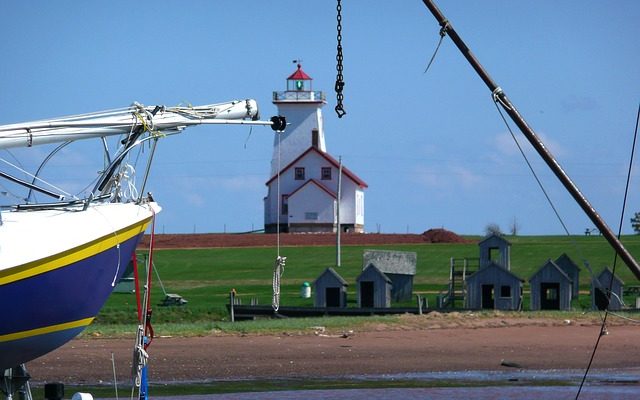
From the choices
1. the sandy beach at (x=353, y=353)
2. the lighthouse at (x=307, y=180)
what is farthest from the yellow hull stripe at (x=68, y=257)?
the lighthouse at (x=307, y=180)

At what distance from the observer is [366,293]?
154 feet

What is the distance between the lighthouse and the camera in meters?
86.6

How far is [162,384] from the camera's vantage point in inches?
1017

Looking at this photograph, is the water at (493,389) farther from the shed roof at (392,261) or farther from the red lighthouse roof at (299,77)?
the red lighthouse roof at (299,77)

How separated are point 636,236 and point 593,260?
2877cm

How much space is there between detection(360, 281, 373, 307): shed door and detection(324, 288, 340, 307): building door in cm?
87

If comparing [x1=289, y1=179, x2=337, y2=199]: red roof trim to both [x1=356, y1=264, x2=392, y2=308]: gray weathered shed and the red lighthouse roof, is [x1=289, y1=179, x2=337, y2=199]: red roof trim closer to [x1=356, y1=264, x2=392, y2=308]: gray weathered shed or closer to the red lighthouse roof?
the red lighthouse roof

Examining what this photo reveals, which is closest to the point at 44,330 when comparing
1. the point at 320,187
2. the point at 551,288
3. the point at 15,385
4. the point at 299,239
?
the point at 15,385

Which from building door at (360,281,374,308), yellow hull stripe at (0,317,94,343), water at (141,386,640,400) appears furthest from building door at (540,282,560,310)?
yellow hull stripe at (0,317,94,343)

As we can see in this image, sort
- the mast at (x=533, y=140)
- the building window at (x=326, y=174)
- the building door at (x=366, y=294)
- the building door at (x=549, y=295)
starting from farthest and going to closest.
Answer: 1. the building window at (x=326, y=174)
2. the building door at (x=366, y=294)
3. the building door at (x=549, y=295)
4. the mast at (x=533, y=140)

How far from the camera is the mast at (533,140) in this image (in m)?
13.3

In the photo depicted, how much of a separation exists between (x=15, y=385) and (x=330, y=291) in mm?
29340

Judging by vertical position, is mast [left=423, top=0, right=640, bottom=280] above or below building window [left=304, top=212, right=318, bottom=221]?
below

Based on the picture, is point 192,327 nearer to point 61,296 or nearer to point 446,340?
point 446,340
